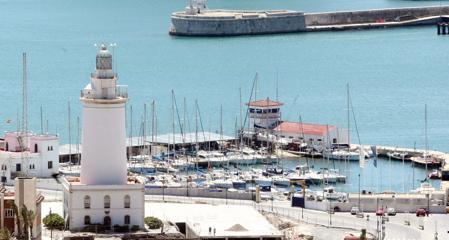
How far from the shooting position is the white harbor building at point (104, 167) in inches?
1698

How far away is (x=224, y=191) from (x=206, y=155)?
17083 millimetres

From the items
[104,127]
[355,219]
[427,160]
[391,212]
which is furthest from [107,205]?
[427,160]

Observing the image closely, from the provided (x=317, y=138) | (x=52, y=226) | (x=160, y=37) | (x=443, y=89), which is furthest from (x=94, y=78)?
(x=160, y=37)

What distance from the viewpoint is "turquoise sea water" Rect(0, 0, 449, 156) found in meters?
85.2

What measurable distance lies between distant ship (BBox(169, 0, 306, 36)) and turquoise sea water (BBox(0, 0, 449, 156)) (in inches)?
55.6

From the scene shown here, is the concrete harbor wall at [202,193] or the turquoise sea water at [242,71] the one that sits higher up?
the turquoise sea water at [242,71]

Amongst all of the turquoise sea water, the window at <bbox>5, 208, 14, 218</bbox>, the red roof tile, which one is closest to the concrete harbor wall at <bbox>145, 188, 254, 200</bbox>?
the window at <bbox>5, 208, 14, 218</bbox>

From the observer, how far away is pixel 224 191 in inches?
2035

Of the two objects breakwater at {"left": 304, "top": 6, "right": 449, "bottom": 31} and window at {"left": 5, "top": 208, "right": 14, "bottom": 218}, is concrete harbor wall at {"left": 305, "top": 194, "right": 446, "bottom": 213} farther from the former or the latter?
breakwater at {"left": 304, "top": 6, "right": 449, "bottom": 31}

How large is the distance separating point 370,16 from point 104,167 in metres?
126

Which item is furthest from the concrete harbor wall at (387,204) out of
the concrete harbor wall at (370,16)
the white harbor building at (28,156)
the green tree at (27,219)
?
the concrete harbor wall at (370,16)

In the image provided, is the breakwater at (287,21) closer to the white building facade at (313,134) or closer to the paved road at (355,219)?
the white building facade at (313,134)

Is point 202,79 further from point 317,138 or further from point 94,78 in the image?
point 94,78

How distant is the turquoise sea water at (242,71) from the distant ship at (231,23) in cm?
141
